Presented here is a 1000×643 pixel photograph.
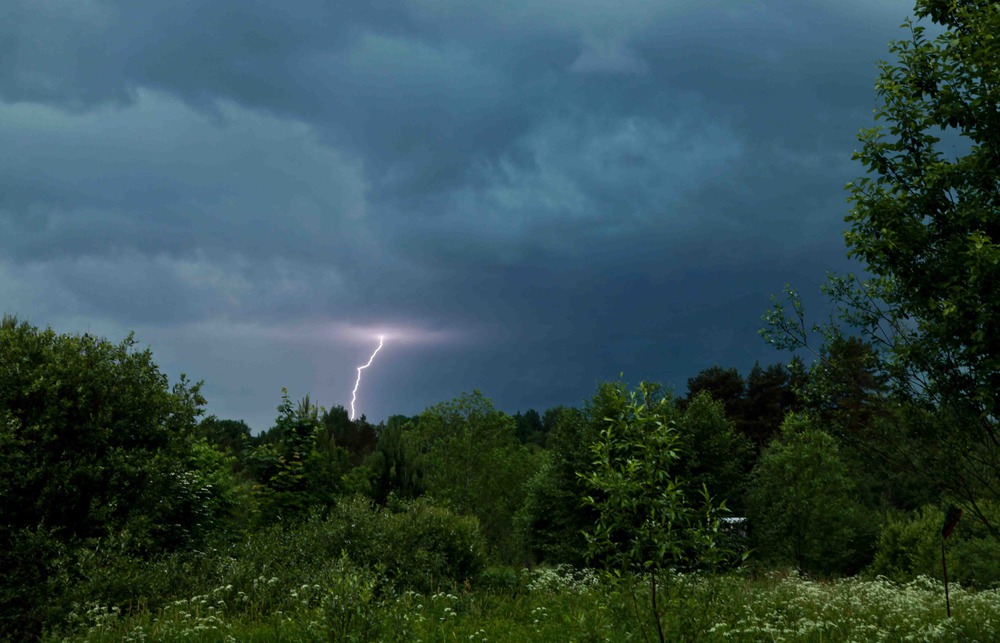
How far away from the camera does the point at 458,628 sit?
33.5 ft

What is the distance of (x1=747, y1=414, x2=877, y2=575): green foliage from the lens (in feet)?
91.6

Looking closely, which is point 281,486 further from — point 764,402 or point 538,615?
point 764,402

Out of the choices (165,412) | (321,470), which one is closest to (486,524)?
(321,470)

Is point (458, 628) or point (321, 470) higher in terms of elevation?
point (321, 470)

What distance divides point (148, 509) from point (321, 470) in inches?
300

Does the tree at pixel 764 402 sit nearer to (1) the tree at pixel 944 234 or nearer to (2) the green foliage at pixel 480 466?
(2) the green foliage at pixel 480 466

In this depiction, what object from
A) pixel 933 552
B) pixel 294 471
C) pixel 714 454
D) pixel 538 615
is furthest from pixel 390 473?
pixel 933 552

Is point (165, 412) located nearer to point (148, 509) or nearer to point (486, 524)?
point (148, 509)

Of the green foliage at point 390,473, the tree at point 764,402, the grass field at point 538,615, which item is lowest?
the grass field at point 538,615

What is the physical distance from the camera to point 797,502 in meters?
27.8

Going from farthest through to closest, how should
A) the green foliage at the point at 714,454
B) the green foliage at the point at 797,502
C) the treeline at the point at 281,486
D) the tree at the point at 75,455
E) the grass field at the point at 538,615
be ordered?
the green foliage at the point at 797,502, the green foliage at the point at 714,454, the tree at the point at 75,455, the grass field at the point at 538,615, the treeline at the point at 281,486

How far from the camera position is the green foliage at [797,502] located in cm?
2792

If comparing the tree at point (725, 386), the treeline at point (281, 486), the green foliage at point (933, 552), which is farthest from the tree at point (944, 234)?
the tree at point (725, 386)

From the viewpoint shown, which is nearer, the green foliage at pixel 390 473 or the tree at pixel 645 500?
the tree at pixel 645 500
